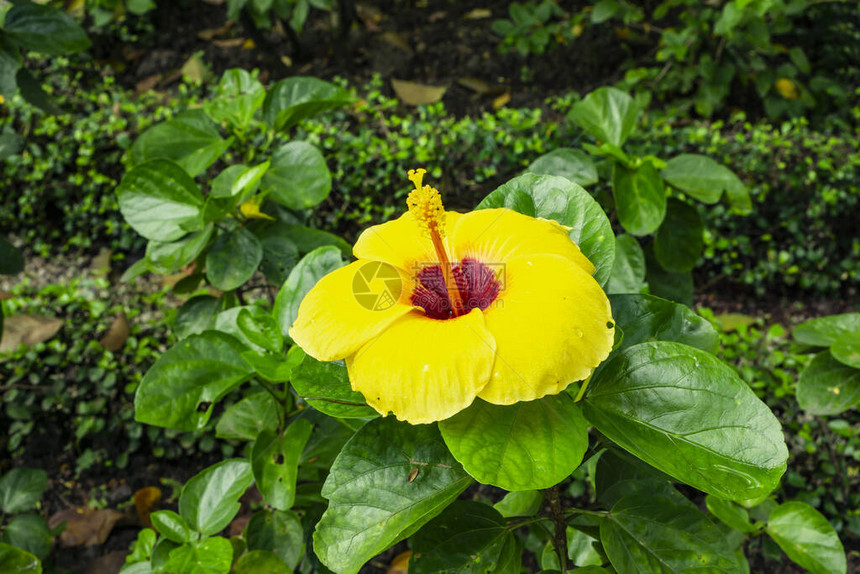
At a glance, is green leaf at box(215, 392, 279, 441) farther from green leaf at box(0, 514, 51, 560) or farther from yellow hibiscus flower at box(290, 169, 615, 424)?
green leaf at box(0, 514, 51, 560)

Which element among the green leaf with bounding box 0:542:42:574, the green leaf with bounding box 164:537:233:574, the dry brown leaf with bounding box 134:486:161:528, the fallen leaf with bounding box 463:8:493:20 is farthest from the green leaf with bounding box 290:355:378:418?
the fallen leaf with bounding box 463:8:493:20

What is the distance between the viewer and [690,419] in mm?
873

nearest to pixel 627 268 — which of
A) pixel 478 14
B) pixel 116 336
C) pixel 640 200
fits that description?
pixel 640 200

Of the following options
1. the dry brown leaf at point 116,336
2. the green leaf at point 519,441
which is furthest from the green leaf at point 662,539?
the dry brown leaf at point 116,336

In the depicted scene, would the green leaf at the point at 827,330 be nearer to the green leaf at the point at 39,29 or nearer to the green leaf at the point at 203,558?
the green leaf at the point at 203,558

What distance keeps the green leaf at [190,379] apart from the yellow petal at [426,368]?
523mm

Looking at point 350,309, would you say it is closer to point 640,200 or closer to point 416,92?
point 640,200

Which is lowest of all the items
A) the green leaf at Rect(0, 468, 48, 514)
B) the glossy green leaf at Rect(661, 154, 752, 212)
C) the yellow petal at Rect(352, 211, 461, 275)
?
the green leaf at Rect(0, 468, 48, 514)

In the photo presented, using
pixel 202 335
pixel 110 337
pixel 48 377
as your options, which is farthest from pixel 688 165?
pixel 48 377

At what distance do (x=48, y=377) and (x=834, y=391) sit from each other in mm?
2535

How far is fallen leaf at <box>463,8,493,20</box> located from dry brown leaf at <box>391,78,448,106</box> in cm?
82

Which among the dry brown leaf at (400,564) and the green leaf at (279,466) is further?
the dry brown leaf at (400,564)

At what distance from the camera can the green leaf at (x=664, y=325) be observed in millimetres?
1018

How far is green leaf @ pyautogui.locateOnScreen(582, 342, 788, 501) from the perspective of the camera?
32.5 inches
